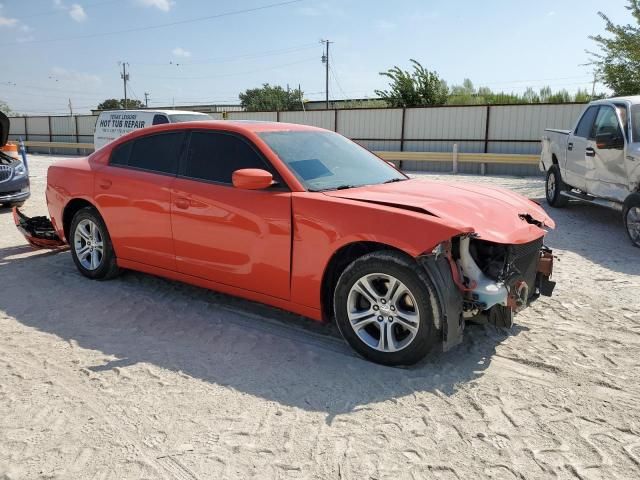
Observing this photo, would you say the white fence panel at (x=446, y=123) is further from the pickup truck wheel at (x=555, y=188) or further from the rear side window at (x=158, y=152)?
the rear side window at (x=158, y=152)

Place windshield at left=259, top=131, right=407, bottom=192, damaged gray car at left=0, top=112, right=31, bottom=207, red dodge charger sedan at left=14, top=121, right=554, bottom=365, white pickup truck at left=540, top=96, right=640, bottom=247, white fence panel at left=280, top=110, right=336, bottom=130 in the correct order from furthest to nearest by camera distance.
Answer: white fence panel at left=280, top=110, right=336, bottom=130 → damaged gray car at left=0, top=112, right=31, bottom=207 → white pickup truck at left=540, top=96, right=640, bottom=247 → windshield at left=259, top=131, right=407, bottom=192 → red dodge charger sedan at left=14, top=121, right=554, bottom=365

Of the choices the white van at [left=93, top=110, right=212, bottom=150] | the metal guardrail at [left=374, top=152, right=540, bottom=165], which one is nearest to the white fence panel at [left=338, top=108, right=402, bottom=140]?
the metal guardrail at [left=374, top=152, right=540, bottom=165]

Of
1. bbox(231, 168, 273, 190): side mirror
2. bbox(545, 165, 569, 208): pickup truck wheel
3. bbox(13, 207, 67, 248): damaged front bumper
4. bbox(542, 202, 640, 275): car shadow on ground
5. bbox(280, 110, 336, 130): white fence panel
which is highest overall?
bbox(280, 110, 336, 130): white fence panel

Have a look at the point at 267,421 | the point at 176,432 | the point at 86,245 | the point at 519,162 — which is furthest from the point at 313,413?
the point at 519,162

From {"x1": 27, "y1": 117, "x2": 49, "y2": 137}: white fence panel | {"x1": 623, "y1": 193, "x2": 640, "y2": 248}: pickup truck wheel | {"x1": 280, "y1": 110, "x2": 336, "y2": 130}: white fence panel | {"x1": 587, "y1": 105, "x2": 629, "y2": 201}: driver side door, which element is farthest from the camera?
{"x1": 27, "y1": 117, "x2": 49, "y2": 137}: white fence panel

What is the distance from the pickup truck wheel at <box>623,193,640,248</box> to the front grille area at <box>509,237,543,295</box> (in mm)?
3717

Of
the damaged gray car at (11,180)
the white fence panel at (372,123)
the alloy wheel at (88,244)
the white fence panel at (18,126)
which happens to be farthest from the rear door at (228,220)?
the white fence panel at (18,126)

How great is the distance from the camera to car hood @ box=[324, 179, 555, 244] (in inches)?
141

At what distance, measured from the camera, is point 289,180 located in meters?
4.05

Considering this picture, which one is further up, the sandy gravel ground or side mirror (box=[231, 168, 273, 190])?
side mirror (box=[231, 168, 273, 190])

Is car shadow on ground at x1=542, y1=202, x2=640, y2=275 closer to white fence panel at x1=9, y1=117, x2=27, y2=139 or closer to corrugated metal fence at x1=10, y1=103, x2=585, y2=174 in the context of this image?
corrugated metal fence at x1=10, y1=103, x2=585, y2=174

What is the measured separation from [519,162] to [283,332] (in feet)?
51.1

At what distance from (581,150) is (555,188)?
144 centimetres

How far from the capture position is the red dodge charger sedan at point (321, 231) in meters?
3.50
